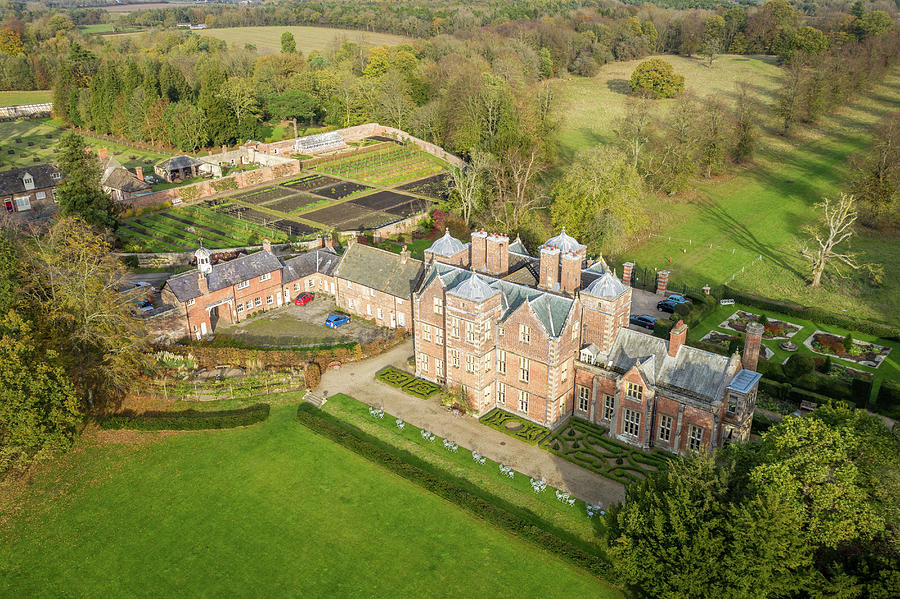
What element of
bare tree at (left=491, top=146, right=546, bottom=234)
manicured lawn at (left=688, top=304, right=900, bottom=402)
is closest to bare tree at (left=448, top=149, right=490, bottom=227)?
bare tree at (left=491, top=146, right=546, bottom=234)

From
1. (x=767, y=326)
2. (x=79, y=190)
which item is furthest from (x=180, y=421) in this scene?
(x=767, y=326)

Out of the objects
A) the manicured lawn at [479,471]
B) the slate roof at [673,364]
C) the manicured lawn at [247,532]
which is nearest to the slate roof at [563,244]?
the slate roof at [673,364]

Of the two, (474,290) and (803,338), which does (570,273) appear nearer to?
(474,290)

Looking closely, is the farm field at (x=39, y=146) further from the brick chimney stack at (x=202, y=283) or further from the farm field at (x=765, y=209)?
the farm field at (x=765, y=209)

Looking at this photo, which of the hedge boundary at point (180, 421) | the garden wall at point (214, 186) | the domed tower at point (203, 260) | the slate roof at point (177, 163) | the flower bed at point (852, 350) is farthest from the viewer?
the slate roof at point (177, 163)

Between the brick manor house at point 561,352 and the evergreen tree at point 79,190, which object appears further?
the evergreen tree at point 79,190

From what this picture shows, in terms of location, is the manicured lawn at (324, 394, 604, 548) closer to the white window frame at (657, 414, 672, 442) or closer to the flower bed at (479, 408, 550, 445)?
the flower bed at (479, 408, 550, 445)
